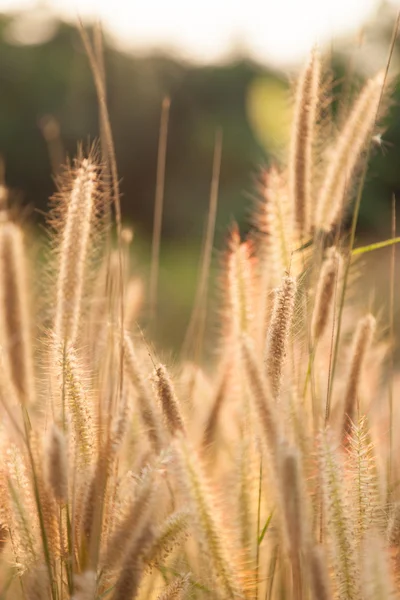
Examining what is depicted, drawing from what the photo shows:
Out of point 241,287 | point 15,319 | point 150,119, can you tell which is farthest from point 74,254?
point 150,119

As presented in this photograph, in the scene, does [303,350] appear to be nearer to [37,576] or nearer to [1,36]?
[37,576]

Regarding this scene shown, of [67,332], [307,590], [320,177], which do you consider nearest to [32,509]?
[67,332]

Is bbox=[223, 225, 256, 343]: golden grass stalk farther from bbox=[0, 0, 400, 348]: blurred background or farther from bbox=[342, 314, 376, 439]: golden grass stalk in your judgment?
bbox=[0, 0, 400, 348]: blurred background

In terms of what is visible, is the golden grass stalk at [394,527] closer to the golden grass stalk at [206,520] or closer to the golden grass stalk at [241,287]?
the golden grass stalk at [206,520]

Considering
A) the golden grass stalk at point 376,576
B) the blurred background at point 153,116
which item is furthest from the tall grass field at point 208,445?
the blurred background at point 153,116

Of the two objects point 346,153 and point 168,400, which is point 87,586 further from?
point 346,153

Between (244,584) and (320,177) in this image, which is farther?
(320,177)
